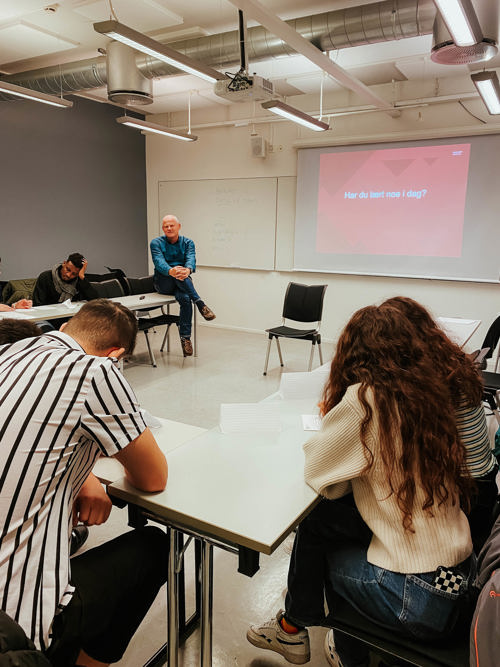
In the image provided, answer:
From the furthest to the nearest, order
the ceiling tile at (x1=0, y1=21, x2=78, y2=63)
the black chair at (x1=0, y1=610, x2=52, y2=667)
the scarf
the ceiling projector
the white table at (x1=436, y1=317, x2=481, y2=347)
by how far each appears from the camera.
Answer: the scarf, the ceiling tile at (x1=0, y1=21, x2=78, y2=63), the ceiling projector, the white table at (x1=436, y1=317, x2=481, y2=347), the black chair at (x1=0, y1=610, x2=52, y2=667)

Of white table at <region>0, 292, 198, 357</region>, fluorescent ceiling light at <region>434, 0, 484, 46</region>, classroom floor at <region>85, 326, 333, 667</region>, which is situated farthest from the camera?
white table at <region>0, 292, 198, 357</region>

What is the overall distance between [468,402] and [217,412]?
2645 millimetres

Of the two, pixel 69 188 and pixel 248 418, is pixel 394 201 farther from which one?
pixel 248 418

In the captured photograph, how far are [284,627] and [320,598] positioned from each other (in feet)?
0.79

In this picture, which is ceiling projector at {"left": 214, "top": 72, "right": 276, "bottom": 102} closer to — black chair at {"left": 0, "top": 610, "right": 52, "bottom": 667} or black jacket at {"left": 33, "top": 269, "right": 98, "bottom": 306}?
black jacket at {"left": 33, "top": 269, "right": 98, "bottom": 306}

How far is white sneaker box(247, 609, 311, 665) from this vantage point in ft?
4.83

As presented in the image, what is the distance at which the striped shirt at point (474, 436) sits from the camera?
4.39 ft

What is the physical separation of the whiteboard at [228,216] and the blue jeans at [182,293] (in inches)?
65.1

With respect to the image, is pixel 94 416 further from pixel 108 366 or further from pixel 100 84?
pixel 100 84

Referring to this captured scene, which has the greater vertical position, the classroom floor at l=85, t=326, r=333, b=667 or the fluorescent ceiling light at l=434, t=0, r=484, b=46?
the fluorescent ceiling light at l=434, t=0, r=484, b=46

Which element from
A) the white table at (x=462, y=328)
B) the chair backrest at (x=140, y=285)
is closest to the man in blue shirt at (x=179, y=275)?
the chair backrest at (x=140, y=285)

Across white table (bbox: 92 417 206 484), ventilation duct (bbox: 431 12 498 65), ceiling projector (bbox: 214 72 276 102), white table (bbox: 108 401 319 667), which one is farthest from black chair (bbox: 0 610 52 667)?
ceiling projector (bbox: 214 72 276 102)

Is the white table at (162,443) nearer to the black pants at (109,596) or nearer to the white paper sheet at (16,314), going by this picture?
the black pants at (109,596)

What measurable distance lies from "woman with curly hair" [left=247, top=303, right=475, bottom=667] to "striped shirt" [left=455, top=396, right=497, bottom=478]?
0.51 ft
